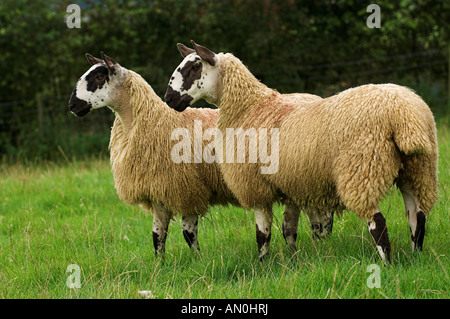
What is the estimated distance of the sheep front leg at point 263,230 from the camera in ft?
15.1

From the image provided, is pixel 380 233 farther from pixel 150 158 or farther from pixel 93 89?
pixel 93 89

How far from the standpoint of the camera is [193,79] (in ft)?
15.5

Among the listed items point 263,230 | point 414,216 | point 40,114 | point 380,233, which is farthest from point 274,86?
point 380,233

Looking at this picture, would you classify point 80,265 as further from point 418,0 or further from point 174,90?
point 418,0

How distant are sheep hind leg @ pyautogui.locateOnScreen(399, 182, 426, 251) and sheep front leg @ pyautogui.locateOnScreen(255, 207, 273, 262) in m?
1.11

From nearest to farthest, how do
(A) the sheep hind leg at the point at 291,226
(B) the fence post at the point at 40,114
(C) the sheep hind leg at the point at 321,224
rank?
(A) the sheep hind leg at the point at 291,226 → (C) the sheep hind leg at the point at 321,224 → (B) the fence post at the point at 40,114

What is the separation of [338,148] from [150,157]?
5.84 feet

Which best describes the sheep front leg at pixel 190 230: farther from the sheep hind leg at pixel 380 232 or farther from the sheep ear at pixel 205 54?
the sheep hind leg at pixel 380 232

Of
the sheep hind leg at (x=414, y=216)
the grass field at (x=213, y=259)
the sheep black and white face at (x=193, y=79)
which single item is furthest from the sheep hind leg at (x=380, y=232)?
the sheep black and white face at (x=193, y=79)

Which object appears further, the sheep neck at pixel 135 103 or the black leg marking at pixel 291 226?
the sheep neck at pixel 135 103

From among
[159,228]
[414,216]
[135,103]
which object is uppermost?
[135,103]

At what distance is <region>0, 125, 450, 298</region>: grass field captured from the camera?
3.73 m

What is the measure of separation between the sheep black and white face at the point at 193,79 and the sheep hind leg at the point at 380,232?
1.76 meters

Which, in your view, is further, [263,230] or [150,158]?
[150,158]
